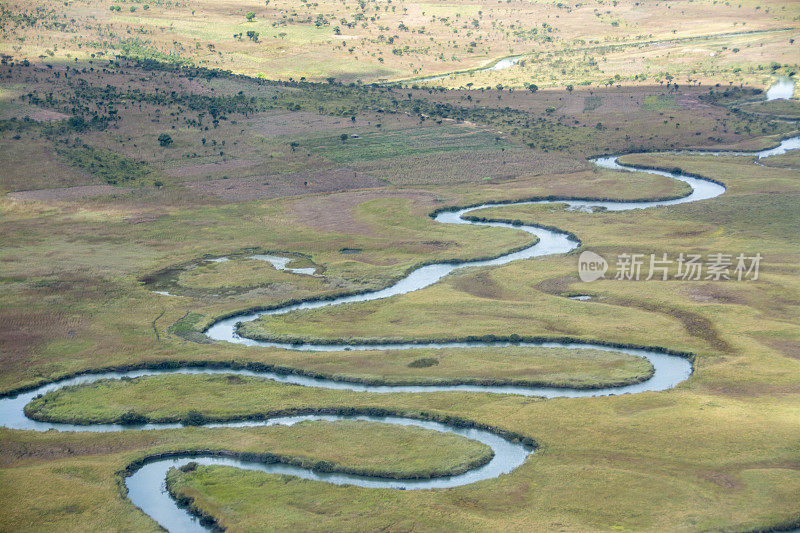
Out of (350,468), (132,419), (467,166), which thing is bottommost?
(350,468)

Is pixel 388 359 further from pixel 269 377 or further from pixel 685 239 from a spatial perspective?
pixel 685 239

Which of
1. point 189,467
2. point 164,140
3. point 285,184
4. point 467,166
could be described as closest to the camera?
point 189,467

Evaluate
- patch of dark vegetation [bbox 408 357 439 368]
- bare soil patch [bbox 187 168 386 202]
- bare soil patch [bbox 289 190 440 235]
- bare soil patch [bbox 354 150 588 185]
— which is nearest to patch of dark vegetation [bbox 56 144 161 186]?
bare soil patch [bbox 187 168 386 202]

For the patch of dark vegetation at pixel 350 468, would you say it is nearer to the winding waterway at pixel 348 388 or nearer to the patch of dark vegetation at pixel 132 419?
the winding waterway at pixel 348 388

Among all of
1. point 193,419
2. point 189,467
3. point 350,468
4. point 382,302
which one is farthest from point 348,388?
point 382,302

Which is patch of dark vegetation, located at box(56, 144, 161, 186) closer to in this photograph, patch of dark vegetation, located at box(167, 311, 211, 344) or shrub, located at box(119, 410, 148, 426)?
patch of dark vegetation, located at box(167, 311, 211, 344)

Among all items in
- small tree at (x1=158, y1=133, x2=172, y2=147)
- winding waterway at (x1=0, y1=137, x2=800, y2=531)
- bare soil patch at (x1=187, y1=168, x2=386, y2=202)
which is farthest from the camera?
small tree at (x1=158, y1=133, x2=172, y2=147)

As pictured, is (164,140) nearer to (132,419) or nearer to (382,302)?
(382,302)
